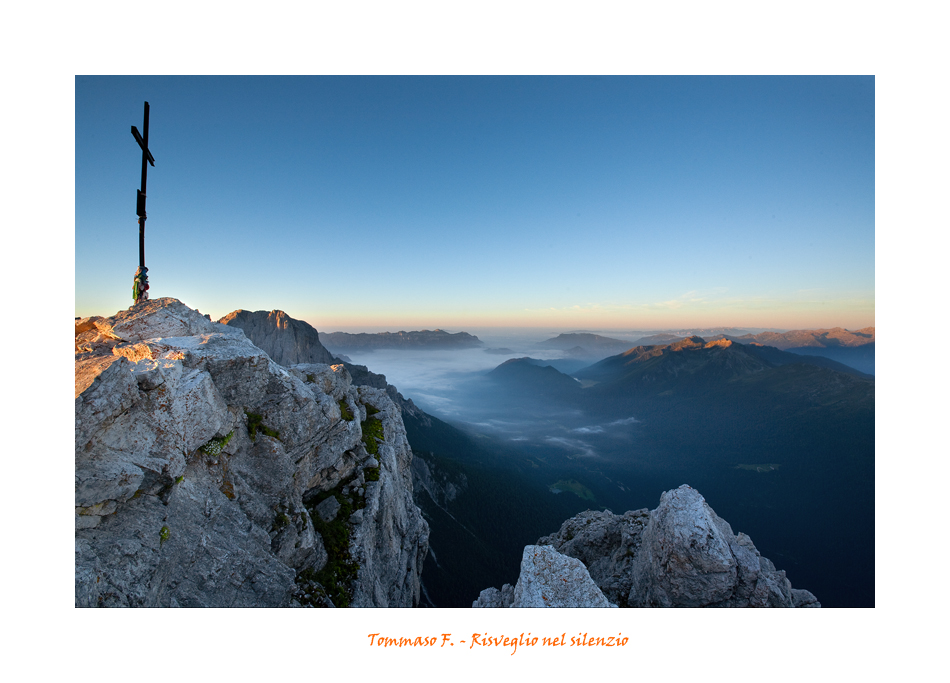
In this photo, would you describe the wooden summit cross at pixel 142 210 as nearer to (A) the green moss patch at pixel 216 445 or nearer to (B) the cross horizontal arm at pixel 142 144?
(B) the cross horizontal arm at pixel 142 144

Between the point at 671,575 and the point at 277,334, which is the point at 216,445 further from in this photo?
the point at 277,334

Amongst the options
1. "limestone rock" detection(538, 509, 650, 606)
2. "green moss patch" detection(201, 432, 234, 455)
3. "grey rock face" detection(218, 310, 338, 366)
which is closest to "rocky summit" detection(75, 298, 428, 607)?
"green moss patch" detection(201, 432, 234, 455)

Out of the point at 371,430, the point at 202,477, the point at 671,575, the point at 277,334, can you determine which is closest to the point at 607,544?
the point at 671,575

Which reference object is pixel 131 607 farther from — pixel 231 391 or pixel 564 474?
pixel 564 474

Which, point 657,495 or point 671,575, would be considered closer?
point 671,575

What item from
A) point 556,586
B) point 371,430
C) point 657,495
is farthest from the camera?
point 657,495

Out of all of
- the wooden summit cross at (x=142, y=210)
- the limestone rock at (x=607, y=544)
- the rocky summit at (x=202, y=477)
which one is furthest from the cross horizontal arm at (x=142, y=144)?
the limestone rock at (x=607, y=544)
